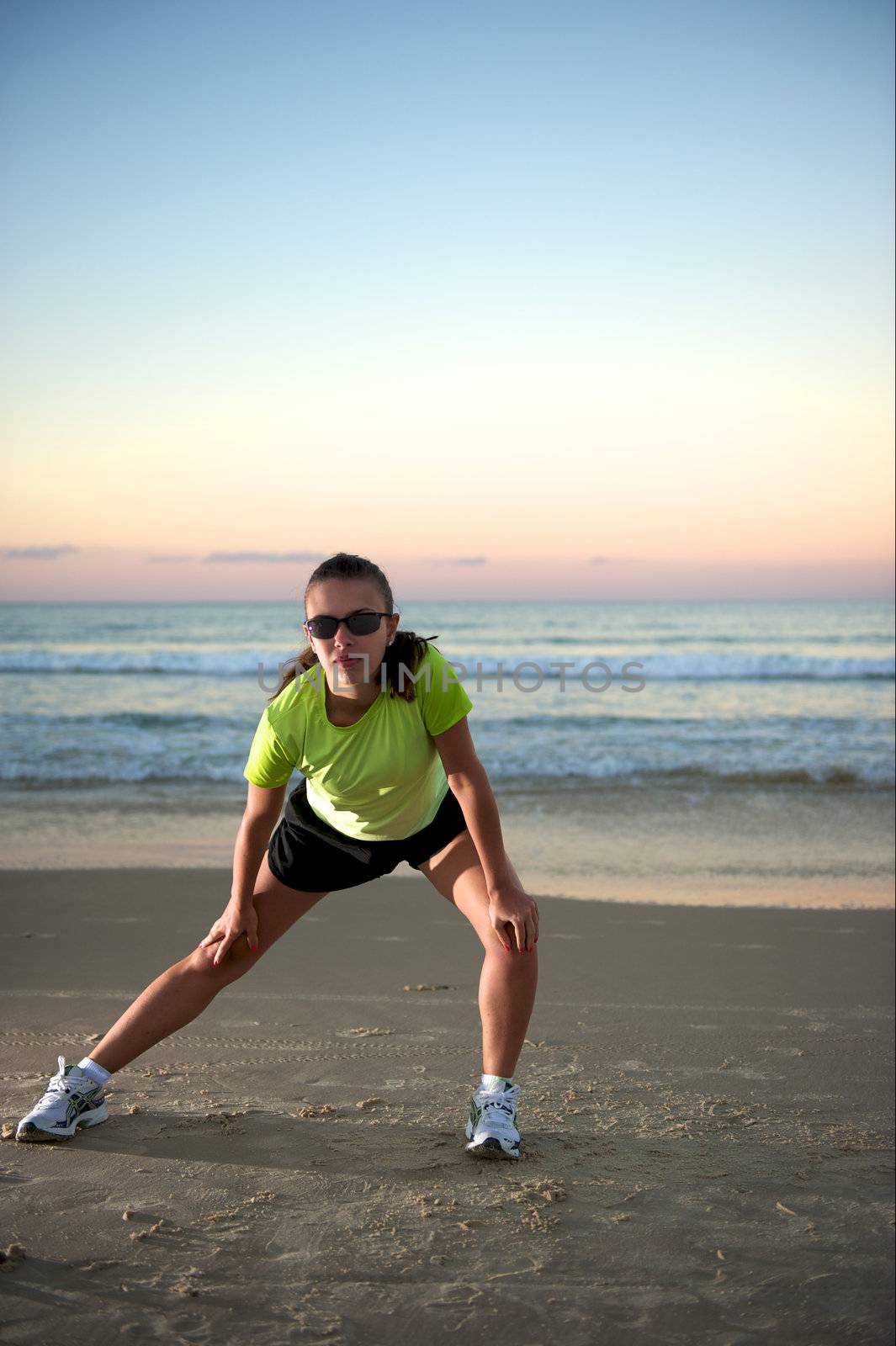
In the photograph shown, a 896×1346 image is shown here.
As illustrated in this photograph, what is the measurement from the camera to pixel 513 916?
3135 mm

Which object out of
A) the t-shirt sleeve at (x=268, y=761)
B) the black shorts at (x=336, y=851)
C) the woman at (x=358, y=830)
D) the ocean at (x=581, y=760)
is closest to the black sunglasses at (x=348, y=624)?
the woman at (x=358, y=830)

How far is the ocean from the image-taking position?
7641 millimetres

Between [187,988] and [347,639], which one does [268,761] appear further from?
[187,988]

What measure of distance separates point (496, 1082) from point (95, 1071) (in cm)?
126

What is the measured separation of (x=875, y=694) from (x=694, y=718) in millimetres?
5843

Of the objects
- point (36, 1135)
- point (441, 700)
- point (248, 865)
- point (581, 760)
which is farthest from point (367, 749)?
point (581, 760)

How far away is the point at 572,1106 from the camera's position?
11.6ft

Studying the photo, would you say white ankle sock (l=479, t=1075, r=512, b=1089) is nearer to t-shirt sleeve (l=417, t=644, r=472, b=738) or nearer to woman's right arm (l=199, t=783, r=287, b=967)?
woman's right arm (l=199, t=783, r=287, b=967)

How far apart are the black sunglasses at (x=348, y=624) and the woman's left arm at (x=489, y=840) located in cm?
40

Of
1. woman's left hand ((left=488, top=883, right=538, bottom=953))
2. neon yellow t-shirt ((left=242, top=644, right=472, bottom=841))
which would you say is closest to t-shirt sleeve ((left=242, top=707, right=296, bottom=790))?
neon yellow t-shirt ((left=242, top=644, right=472, bottom=841))

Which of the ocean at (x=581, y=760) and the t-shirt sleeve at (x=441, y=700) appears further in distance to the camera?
the ocean at (x=581, y=760)

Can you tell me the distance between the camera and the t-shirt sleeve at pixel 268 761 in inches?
126

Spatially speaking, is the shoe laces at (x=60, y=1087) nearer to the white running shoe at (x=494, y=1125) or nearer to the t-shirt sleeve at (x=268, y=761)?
the t-shirt sleeve at (x=268, y=761)

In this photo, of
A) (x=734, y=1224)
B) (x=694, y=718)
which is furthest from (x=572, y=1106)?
(x=694, y=718)
